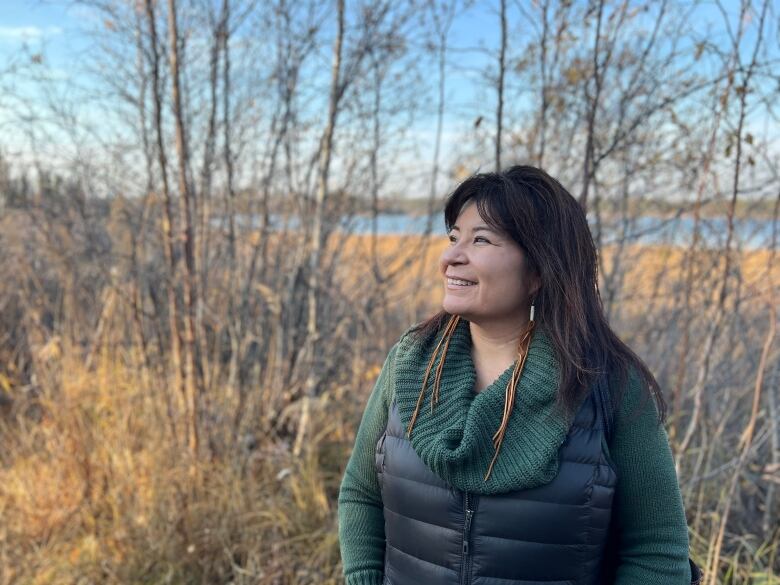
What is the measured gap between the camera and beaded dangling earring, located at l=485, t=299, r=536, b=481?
1431 millimetres

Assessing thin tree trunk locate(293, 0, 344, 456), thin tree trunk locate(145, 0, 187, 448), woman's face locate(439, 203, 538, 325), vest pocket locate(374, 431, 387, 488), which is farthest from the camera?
thin tree trunk locate(293, 0, 344, 456)

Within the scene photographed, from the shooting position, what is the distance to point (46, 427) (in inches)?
160

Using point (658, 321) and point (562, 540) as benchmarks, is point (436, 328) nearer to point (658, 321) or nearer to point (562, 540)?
point (562, 540)

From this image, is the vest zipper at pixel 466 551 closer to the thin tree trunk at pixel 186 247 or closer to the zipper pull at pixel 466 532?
the zipper pull at pixel 466 532

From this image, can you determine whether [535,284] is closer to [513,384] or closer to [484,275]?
[484,275]

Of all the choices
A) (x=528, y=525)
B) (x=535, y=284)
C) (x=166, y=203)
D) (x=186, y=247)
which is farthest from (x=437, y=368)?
(x=166, y=203)

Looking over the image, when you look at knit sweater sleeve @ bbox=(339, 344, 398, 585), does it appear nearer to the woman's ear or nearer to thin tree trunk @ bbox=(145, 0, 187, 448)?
the woman's ear

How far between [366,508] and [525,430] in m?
0.53

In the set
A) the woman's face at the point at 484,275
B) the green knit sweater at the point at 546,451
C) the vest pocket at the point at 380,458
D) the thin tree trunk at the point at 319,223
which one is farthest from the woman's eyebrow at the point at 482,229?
the thin tree trunk at the point at 319,223

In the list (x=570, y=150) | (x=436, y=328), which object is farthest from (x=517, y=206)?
(x=570, y=150)

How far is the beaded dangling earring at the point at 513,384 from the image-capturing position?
1.43 metres

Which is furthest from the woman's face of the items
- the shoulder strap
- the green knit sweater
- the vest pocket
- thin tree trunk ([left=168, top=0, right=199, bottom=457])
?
thin tree trunk ([left=168, top=0, right=199, bottom=457])

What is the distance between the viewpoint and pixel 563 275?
1456 mm

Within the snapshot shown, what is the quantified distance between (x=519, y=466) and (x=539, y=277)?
44 cm
